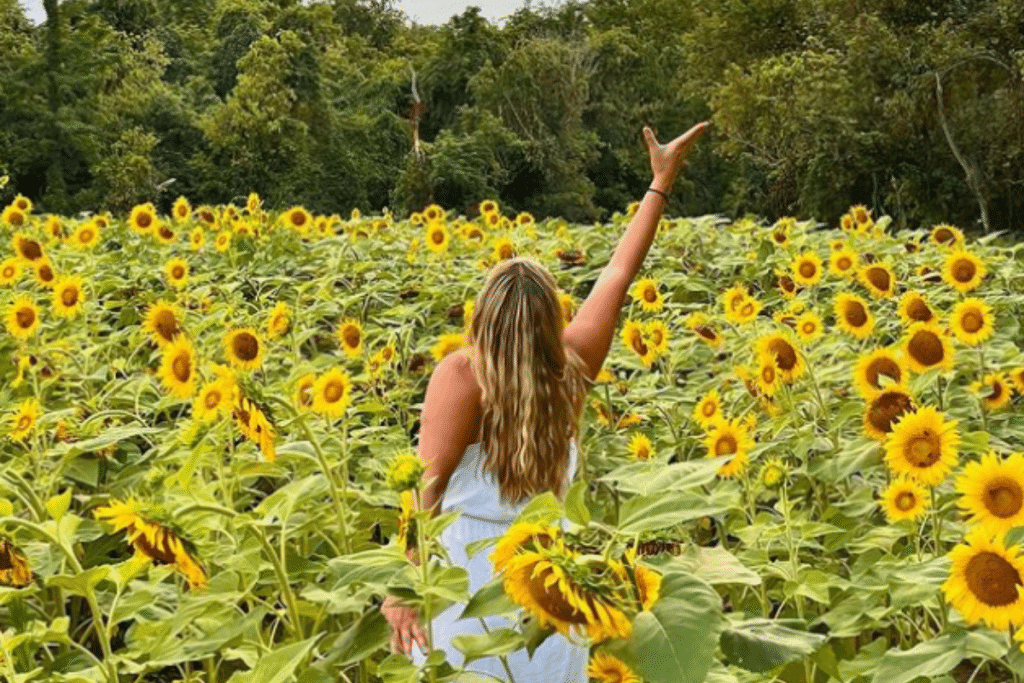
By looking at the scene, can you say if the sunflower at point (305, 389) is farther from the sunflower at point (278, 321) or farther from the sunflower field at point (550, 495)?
the sunflower at point (278, 321)

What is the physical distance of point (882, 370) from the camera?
8.40 feet

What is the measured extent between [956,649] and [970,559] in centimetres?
12

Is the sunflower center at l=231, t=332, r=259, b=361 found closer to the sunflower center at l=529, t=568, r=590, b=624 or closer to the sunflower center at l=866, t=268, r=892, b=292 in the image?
the sunflower center at l=529, t=568, r=590, b=624

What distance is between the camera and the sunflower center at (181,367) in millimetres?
2480

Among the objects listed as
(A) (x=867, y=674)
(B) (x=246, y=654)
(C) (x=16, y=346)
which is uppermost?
(C) (x=16, y=346)

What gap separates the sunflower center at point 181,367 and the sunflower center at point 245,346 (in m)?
0.09

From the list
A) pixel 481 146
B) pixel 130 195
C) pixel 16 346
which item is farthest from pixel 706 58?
pixel 16 346

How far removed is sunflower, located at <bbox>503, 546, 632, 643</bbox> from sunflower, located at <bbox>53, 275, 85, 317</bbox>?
2.84 m

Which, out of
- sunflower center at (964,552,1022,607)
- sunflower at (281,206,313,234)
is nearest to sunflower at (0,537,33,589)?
sunflower center at (964,552,1022,607)

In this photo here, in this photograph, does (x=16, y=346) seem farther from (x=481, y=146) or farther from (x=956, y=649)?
(x=481, y=146)

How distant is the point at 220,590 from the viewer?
1.76 metres

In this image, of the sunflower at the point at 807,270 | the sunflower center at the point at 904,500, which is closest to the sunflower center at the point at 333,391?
the sunflower center at the point at 904,500

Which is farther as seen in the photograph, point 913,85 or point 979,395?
point 913,85

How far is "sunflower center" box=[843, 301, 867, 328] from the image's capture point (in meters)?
3.19
